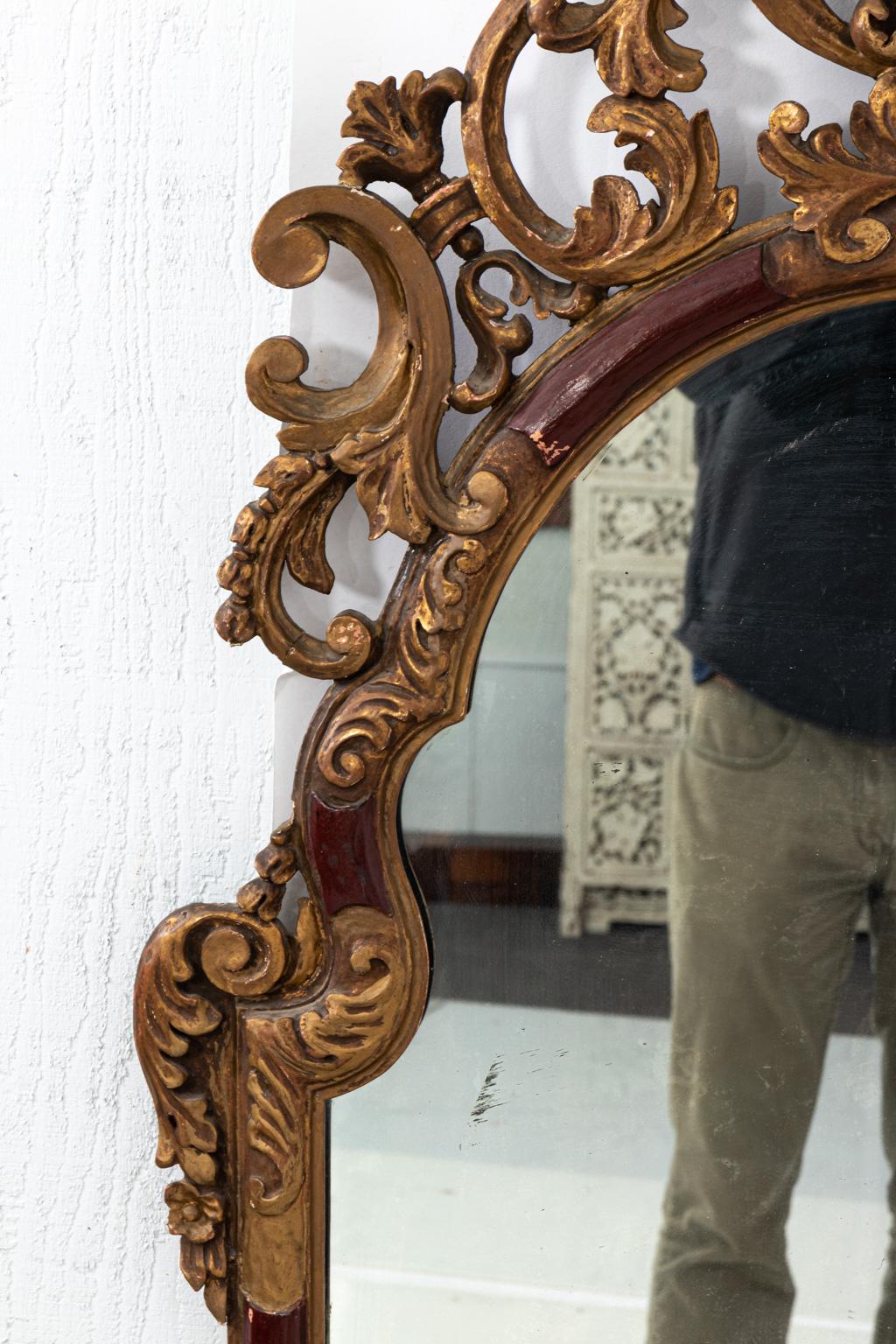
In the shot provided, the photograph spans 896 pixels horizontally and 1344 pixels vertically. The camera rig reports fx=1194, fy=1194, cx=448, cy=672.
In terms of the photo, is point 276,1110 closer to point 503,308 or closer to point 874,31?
point 503,308

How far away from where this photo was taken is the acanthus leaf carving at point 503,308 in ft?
1.81

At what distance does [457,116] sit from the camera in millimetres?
580

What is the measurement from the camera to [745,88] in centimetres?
56

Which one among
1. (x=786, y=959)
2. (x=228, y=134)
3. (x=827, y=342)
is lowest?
(x=786, y=959)

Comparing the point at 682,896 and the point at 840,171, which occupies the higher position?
the point at 840,171

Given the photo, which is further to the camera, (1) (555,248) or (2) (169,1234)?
(2) (169,1234)

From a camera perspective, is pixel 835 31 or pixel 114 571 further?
pixel 114 571

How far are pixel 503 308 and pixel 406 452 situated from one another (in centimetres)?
8

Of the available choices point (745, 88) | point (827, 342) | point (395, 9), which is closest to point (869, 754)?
point (827, 342)

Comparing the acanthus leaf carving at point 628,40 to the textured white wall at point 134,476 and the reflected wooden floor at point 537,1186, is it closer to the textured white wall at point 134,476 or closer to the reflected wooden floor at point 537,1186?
the textured white wall at point 134,476

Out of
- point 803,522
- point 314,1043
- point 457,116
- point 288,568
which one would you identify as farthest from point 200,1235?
point 457,116

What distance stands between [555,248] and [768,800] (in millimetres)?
274

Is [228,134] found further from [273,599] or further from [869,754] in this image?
[869,754]

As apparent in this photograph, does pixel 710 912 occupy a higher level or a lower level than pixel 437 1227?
higher
